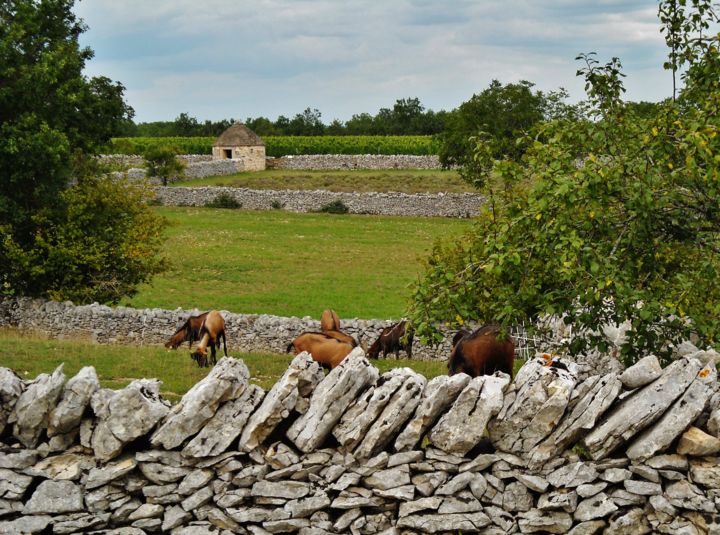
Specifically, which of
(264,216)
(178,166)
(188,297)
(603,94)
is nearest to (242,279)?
(188,297)

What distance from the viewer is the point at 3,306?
2925 cm

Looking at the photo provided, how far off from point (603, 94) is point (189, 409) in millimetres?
9349

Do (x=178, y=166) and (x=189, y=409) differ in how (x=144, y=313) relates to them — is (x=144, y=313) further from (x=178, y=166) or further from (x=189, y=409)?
(x=178, y=166)

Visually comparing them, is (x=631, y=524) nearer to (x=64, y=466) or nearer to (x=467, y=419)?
(x=467, y=419)

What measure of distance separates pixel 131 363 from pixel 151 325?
25.1 ft

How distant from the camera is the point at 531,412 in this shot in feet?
31.8

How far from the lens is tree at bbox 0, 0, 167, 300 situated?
87.0ft

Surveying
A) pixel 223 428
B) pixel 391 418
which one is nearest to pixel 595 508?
pixel 391 418

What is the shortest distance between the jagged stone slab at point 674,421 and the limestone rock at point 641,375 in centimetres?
41

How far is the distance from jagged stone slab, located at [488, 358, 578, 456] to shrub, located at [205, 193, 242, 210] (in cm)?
6098

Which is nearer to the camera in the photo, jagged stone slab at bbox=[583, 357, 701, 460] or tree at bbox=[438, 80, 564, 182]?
jagged stone slab at bbox=[583, 357, 701, 460]

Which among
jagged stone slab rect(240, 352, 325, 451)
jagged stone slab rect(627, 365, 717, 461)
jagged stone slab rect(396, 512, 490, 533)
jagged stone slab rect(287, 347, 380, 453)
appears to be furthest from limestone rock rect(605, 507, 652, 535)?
jagged stone slab rect(240, 352, 325, 451)

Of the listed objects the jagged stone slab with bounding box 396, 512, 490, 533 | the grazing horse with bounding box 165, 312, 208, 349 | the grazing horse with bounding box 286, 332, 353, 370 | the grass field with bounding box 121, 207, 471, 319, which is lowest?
the grass field with bounding box 121, 207, 471, 319

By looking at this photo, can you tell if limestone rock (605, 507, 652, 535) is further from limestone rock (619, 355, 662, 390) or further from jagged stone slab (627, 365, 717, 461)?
limestone rock (619, 355, 662, 390)
